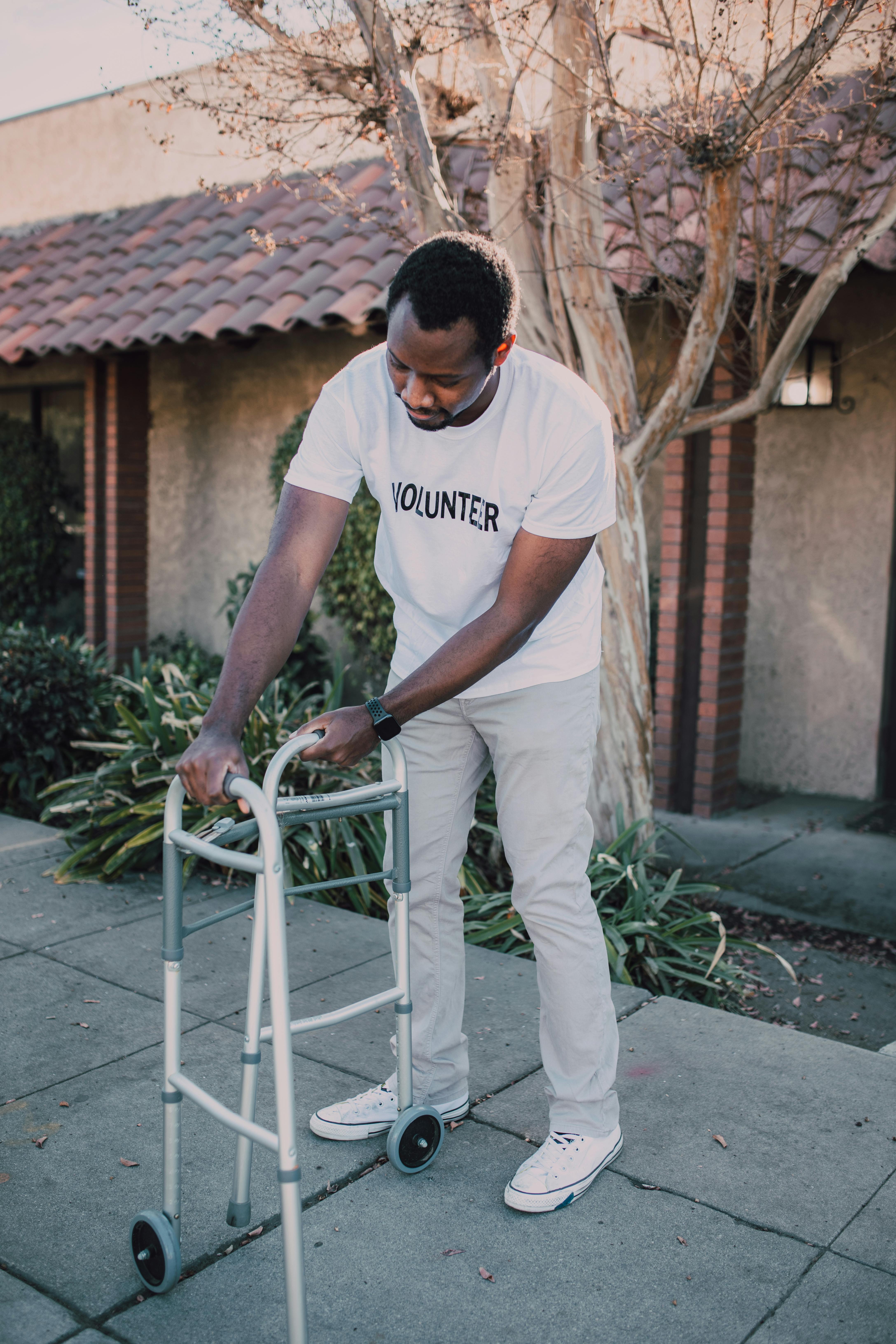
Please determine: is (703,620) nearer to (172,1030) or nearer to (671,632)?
(671,632)

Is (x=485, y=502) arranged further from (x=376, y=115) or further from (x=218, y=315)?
(x=218, y=315)

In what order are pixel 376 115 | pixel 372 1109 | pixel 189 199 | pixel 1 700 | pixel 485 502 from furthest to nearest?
pixel 189 199, pixel 1 700, pixel 376 115, pixel 372 1109, pixel 485 502

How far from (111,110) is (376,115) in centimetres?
702

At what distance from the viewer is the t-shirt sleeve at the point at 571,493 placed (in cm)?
248

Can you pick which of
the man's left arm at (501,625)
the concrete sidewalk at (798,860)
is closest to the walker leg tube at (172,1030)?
the man's left arm at (501,625)

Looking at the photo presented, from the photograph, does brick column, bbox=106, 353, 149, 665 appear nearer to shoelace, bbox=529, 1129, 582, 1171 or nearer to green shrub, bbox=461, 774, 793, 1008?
green shrub, bbox=461, 774, 793, 1008

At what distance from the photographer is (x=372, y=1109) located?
2.96 metres

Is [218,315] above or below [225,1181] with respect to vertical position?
above

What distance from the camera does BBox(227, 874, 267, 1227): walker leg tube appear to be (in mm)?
2217

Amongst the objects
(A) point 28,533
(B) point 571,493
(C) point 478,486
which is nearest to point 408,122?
(C) point 478,486

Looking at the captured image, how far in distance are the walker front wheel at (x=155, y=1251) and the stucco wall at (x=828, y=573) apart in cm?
547

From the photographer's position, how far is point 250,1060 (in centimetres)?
225

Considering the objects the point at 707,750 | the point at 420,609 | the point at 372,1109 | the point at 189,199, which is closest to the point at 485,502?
the point at 420,609

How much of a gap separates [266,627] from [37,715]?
420 centimetres
